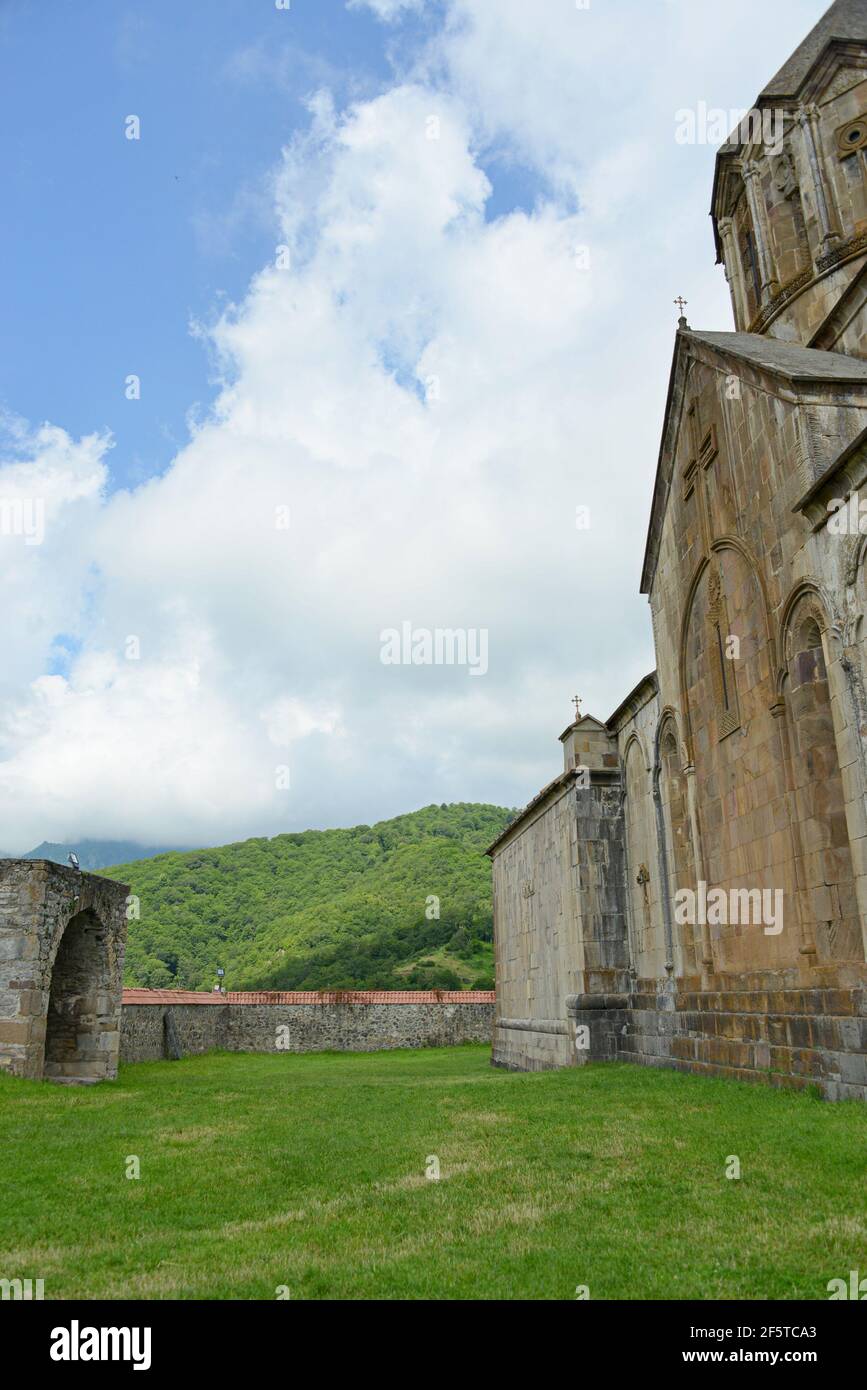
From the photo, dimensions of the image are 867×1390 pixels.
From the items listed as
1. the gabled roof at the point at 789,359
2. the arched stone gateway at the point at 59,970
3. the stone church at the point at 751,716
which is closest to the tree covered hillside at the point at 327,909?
the stone church at the point at 751,716

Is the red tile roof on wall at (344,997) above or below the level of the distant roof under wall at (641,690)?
below

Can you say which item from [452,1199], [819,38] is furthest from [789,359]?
[819,38]

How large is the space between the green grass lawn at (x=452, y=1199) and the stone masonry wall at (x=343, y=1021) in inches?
902

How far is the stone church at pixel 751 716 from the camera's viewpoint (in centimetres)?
1002

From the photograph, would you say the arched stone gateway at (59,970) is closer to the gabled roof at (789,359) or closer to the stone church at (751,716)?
the stone church at (751,716)

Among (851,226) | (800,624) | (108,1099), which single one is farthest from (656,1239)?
(851,226)

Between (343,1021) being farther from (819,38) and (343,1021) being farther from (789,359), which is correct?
(819,38)

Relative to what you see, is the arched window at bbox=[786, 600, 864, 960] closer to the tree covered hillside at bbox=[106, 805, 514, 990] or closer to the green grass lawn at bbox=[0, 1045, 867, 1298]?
the green grass lawn at bbox=[0, 1045, 867, 1298]

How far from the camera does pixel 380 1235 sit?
538 cm

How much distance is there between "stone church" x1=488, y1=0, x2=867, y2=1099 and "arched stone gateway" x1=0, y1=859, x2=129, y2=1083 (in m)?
9.21

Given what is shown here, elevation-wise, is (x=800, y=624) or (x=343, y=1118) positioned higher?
(x=800, y=624)
